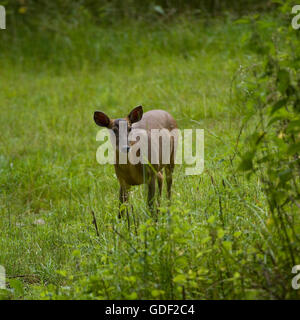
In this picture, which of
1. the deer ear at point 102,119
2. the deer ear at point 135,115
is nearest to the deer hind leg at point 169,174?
the deer ear at point 135,115

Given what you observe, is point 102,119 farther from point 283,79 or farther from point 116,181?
point 283,79

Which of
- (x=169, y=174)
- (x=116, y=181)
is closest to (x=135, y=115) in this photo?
(x=116, y=181)

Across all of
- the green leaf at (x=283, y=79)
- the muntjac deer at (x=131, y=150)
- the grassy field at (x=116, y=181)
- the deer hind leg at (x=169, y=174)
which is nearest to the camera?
the green leaf at (x=283, y=79)

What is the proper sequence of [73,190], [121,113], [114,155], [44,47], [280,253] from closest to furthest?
[280,253] < [114,155] < [73,190] < [121,113] < [44,47]

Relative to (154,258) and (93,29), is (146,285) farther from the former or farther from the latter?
(93,29)

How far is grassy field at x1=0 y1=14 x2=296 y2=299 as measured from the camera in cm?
326

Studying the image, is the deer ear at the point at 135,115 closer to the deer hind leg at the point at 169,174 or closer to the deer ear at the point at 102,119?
the deer ear at the point at 102,119

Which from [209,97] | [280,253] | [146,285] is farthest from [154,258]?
[209,97]

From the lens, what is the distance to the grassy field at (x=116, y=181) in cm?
326

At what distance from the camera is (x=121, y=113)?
795cm

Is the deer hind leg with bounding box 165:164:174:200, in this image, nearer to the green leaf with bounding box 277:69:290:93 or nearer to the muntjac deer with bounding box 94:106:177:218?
the muntjac deer with bounding box 94:106:177:218

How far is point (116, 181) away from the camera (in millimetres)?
5680
